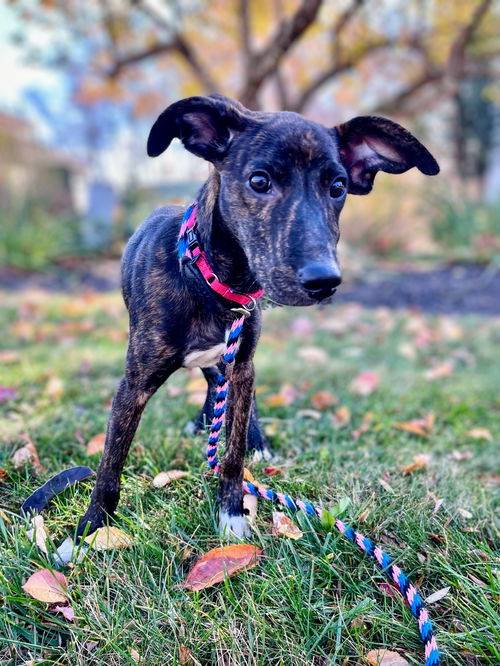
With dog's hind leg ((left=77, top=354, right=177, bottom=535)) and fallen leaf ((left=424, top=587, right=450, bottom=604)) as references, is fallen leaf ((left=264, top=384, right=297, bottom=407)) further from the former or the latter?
fallen leaf ((left=424, top=587, right=450, bottom=604))

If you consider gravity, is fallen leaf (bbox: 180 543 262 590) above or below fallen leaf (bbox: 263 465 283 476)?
below

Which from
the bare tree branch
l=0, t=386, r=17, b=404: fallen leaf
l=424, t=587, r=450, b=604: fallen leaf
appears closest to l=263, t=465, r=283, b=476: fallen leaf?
l=424, t=587, r=450, b=604: fallen leaf

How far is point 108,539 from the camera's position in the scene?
75.8 inches

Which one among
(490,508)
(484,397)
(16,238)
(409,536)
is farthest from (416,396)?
(16,238)

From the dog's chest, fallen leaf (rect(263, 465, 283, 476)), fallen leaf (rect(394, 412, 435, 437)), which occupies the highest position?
the dog's chest

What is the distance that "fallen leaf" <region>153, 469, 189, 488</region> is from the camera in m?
2.27

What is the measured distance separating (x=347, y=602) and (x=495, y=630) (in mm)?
431

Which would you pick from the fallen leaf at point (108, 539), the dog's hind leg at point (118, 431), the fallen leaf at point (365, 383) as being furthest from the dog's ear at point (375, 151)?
the fallen leaf at point (365, 383)

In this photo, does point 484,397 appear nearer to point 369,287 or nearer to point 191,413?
point 191,413

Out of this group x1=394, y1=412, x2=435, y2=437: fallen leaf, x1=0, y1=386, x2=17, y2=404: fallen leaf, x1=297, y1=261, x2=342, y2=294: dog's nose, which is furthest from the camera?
x1=0, y1=386, x2=17, y2=404: fallen leaf

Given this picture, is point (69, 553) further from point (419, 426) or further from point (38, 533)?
point (419, 426)

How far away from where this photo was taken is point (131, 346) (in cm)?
206

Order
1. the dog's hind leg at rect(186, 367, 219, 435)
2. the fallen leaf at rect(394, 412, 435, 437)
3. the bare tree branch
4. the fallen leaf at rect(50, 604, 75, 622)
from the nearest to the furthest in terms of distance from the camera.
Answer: the fallen leaf at rect(50, 604, 75, 622) < the dog's hind leg at rect(186, 367, 219, 435) < the fallen leaf at rect(394, 412, 435, 437) < the bare tree branch

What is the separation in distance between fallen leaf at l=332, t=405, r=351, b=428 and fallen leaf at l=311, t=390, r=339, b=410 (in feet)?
0.35
